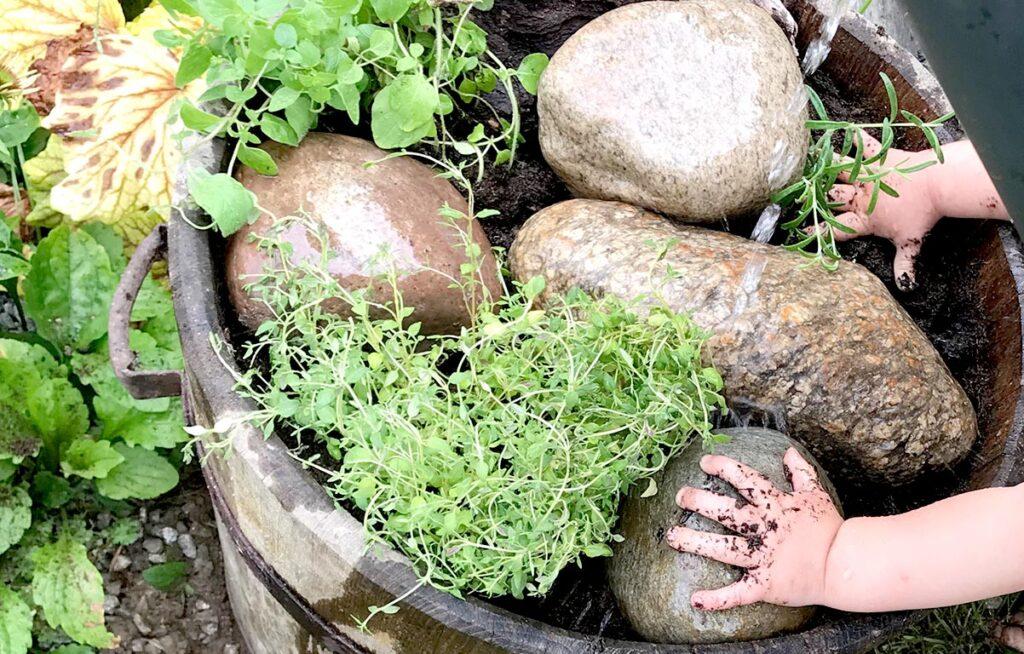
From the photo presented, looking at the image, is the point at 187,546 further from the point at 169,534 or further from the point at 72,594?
the point at 72,594

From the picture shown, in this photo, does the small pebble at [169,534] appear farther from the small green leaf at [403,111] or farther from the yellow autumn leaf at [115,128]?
the small green leaf at [403,111]

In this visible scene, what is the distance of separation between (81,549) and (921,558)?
1848 millimetres

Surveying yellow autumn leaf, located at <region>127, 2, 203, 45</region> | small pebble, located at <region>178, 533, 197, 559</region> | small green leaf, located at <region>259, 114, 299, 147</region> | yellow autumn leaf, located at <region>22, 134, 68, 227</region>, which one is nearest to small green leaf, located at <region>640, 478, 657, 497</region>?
small green leaf, located at <region>259, 114, 299, 147</region>

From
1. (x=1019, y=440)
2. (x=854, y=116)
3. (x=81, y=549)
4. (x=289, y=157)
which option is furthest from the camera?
(x=81, y=549)

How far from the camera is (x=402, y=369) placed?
4.60ft

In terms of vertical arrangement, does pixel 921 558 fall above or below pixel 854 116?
below

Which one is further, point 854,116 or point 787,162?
point 854,116

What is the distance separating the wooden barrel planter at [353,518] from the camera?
1.24 meters

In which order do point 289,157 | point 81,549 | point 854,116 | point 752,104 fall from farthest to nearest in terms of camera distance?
1. point 81,549
2. point 854,116
3. point 752,104
4. point 289,157

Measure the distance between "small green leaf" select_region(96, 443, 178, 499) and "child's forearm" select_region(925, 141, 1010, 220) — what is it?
72.5 inches

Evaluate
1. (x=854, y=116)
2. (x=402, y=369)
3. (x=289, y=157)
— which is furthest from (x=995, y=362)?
(x=289, y=157)

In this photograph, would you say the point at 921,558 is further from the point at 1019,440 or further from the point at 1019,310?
the point at 1019,310

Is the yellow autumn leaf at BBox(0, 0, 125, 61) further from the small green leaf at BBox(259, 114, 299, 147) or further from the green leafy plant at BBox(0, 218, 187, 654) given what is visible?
the small green leaf at BBox(259, 114, 299, 147)

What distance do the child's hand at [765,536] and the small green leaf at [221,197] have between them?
80cm
